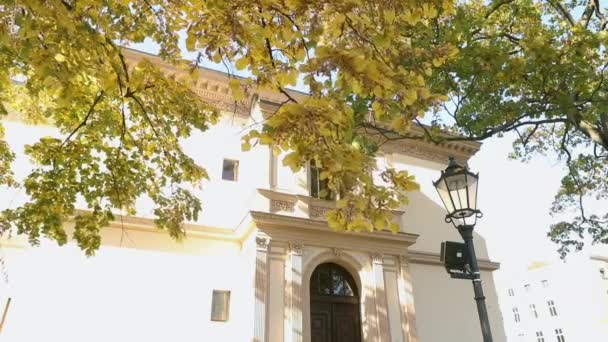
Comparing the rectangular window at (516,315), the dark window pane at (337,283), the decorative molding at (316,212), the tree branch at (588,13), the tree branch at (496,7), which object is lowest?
the dark window pane at (337,283)

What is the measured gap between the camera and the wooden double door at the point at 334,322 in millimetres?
10422

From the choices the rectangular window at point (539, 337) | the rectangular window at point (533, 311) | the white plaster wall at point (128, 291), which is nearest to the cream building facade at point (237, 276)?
the white plaster wall at point (128, 291)

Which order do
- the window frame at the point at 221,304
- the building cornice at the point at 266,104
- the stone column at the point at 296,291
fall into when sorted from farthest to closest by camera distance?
the building cornice at the point at 266,104
the window frame at the point at 221,304
the stone column at the point at 296,291

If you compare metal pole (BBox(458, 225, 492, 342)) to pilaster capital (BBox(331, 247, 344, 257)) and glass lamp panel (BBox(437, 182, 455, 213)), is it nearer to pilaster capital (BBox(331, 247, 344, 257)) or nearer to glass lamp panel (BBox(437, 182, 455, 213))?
glass lamp panel (BBox(437, 182, 455, 213))

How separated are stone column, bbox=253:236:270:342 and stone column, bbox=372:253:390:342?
2.88 metres

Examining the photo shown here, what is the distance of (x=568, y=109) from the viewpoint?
682cm

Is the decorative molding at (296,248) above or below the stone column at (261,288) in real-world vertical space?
above

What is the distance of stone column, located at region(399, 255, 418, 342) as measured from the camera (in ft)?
35.1

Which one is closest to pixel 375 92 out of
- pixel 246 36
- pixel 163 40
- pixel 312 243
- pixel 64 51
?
pixel 246 36

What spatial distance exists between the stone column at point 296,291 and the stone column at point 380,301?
6.57 ft

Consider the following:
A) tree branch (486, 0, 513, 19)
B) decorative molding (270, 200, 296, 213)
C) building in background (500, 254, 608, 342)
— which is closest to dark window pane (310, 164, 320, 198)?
decorative molding (270, 200, 296, 213)

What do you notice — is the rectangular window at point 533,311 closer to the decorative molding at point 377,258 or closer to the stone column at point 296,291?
the decorative molding at point 377,258

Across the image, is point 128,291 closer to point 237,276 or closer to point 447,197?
point 237,276

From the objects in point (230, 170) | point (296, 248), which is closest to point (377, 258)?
point (296, 248)
